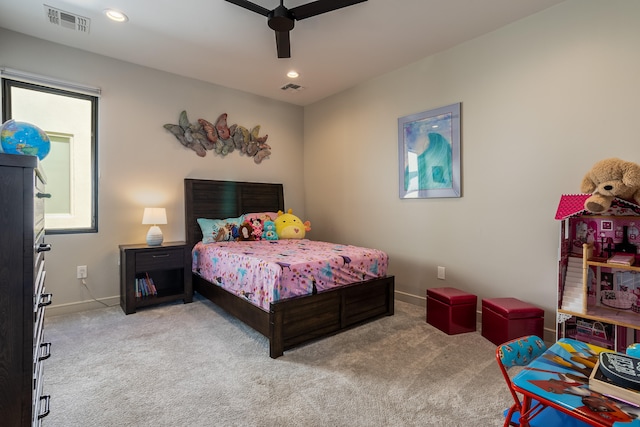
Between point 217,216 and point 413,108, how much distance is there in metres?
2.78

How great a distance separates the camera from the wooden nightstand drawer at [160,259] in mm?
3240

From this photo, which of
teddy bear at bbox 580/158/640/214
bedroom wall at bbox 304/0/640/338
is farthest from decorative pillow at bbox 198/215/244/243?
teddy bear at bbox 580/158/640/214

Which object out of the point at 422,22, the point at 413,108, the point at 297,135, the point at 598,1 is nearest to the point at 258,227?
the point at 297,135

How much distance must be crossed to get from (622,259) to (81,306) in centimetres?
471

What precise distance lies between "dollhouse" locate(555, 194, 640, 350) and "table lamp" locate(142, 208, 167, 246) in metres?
3.70

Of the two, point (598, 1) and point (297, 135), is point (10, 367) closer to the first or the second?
point (598, 1)

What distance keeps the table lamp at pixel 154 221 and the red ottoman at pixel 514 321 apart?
3383mm

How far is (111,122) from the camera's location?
11.3ft

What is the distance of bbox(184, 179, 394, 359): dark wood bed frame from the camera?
2389 millimetres

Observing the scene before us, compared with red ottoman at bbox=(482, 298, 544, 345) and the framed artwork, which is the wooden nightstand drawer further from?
red ottoman at bbox=(482, 298, 544, 345)

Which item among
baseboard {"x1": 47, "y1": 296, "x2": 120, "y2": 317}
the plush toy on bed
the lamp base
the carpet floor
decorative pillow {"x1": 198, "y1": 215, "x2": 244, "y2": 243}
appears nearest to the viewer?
the carpet floor

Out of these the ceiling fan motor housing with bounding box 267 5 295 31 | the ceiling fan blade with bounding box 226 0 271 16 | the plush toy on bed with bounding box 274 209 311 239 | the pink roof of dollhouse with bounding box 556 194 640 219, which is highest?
the ceiling fan blade with bounding box 226 0 271 16

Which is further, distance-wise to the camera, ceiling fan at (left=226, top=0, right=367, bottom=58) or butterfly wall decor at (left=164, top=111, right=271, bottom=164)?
butterfly wall decor at (left=164, top=111, right=271, bottom=164)

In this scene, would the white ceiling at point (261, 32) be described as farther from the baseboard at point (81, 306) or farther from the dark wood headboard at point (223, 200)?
the baseboard at point (81, 306)
